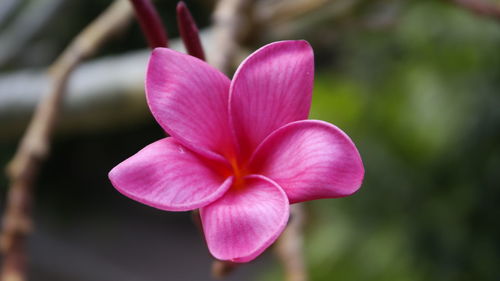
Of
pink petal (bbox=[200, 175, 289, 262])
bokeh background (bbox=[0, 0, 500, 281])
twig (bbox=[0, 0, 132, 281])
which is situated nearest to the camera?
pink petal (bbox=[200, 175, 289, 262])

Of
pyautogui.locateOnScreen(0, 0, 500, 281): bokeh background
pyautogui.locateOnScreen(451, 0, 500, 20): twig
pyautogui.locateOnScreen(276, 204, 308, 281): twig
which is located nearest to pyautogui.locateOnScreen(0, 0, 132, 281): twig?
pyautogui.locateOnScreen(276, 204, 308, 281): twig

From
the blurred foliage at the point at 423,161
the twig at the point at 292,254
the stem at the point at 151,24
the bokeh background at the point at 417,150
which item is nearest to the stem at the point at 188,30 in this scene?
the stem at the point at 151,24

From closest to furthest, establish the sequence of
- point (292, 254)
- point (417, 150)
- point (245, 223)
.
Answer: point (245, 223)
point (292, 254)
point (417, 150)

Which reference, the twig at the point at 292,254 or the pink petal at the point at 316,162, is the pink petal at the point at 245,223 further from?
the twig at the point at 292,254

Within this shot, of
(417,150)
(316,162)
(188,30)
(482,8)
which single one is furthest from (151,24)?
(417,150)

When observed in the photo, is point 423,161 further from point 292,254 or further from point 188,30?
point 188,30

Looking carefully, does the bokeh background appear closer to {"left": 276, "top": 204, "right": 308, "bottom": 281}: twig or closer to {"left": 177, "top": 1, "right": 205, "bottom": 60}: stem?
{"left": 276, "top": 204, "right": 308, "bottom": 281}: twig

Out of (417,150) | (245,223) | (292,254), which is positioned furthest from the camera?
(417,150)
